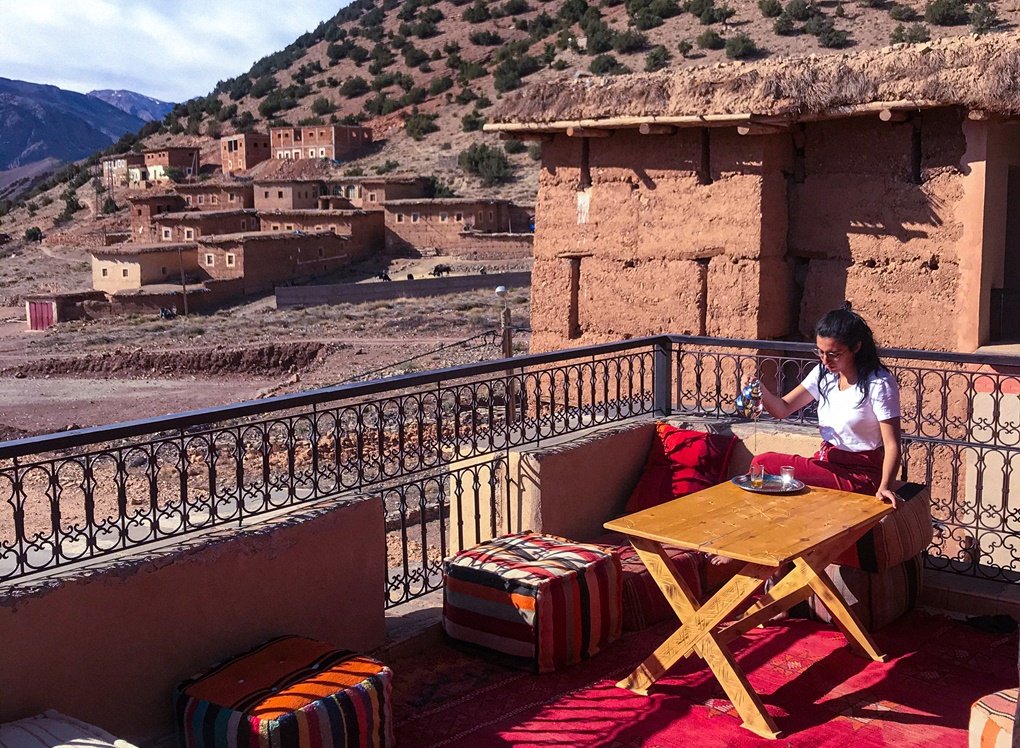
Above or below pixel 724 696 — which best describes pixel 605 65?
above

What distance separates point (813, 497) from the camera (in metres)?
4.84

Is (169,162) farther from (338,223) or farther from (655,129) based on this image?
(655,129)

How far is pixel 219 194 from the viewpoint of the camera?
171 ft

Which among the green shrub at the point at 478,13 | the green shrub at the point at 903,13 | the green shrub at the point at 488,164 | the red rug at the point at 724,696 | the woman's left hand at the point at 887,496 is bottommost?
the red rug at the point at 724,696

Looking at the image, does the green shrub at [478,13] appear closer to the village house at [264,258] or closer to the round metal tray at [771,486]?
the village house at [264,258]

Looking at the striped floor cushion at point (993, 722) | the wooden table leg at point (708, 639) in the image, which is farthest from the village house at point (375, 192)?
the striped floor cushion at point (993, 722)

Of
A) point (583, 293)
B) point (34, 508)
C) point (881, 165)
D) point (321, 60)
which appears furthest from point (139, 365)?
point (321, 60)

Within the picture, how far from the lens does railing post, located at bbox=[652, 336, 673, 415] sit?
23.2ft

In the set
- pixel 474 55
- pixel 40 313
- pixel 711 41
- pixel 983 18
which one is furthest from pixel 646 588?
pixel 474 55

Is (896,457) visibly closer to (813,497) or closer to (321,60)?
(813,497)

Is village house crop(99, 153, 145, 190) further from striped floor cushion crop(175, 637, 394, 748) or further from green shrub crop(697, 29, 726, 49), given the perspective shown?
striped floor cushion crop(175, 637, 394, 748)

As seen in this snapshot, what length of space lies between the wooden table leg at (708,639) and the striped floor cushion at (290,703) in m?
1.18

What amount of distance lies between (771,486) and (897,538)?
765mm

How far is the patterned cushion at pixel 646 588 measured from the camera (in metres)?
5.48
